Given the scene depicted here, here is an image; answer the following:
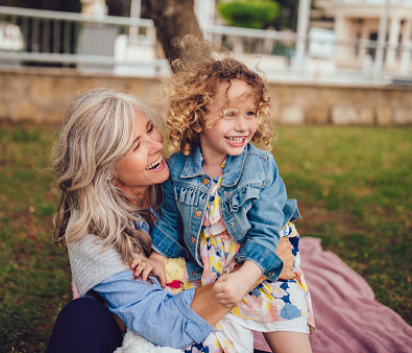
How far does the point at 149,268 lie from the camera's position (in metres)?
2.09

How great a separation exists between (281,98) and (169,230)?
26.7 feet

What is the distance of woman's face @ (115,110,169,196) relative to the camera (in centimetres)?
217

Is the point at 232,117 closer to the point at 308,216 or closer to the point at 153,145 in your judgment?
the point at 153,145

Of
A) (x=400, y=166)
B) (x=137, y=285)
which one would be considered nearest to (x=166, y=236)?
(x=137, y=285)

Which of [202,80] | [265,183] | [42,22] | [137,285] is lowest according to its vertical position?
[137,285]

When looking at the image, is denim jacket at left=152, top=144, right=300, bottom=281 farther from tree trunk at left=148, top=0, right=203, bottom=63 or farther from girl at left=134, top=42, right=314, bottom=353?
tree trunk at left=148, top=0, right=203, bottom=63

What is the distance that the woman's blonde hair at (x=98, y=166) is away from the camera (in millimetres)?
2094

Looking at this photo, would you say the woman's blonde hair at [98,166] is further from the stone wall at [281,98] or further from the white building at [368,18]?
the white building at [368,18]

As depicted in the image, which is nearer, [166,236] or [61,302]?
[166,236]

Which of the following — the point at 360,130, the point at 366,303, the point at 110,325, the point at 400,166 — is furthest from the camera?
the point at 360,130

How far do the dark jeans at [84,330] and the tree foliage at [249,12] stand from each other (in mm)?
19306

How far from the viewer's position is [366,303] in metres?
3.20

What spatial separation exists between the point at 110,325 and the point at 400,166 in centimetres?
630

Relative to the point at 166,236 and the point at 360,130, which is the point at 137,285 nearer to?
the point at 166,236
